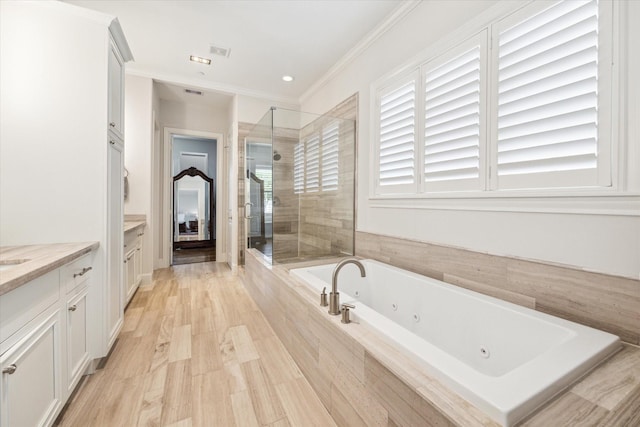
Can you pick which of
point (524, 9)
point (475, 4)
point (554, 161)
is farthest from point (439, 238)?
point (475, 4)

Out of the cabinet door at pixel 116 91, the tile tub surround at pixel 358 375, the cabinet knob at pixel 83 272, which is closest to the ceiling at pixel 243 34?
the cabinet door at pixel 116 91

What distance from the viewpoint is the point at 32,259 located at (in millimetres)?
1271

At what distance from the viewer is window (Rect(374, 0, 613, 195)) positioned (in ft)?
4.05

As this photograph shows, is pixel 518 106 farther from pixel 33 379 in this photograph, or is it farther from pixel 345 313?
pixel 33 379

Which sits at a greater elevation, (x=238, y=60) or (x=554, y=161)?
(x=238, y=60)

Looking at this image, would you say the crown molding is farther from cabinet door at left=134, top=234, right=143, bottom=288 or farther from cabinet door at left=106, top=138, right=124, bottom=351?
cabinet door at left=134, top=234, right=143, bottom=288

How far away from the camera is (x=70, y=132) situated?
1.66 m

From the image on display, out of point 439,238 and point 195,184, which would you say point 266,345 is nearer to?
point 439,238

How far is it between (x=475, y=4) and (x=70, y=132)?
2618mm

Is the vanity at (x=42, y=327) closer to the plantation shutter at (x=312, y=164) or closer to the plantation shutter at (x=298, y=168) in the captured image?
the plantation shutter at (x=298, y=168)

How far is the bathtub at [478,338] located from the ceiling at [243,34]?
7.29ft

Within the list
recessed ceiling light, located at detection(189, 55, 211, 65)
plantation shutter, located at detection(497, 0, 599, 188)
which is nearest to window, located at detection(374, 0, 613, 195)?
plantation shutter, located at detection(497, 0, 599, 188)

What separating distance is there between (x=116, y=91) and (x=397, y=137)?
2.16m

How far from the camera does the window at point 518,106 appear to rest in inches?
48.6
